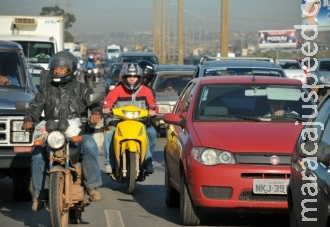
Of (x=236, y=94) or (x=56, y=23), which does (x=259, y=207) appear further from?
(x=56, y=23)

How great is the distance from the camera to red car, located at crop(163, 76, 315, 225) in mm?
9336

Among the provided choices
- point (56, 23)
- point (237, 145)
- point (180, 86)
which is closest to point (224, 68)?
point (180, 86)

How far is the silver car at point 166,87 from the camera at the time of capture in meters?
21.9

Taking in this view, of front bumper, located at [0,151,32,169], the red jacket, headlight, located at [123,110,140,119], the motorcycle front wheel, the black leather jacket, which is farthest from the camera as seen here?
the red jacket

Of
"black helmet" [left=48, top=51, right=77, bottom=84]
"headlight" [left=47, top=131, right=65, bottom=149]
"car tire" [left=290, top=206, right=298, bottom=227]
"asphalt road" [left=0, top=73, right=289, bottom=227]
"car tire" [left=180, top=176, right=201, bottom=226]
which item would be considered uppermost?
"black helmet" [left=48, top=51, right=77, bottom=84]

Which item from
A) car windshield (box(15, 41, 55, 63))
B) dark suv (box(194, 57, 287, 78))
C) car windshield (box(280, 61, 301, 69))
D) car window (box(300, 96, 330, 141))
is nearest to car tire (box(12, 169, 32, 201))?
car window (box(300, 96, 330, 141))

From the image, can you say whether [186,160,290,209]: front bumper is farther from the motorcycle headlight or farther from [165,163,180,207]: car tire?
the motorcycle headlight

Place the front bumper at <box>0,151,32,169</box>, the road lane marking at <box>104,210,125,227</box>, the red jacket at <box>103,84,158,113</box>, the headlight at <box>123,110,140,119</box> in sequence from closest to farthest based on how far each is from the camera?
1. the road lane marking at <box>104,210,125,227</box>
2. the front bumper at <box>0,151,32,169</box>
3. the headlight at <box>123,110,140,119</box>
4. the red jacket at <box>103,84,158,113</box>

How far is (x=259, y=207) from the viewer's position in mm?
9359

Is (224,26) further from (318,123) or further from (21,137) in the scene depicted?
(318,123)

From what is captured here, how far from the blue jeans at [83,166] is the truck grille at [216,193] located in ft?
3.49

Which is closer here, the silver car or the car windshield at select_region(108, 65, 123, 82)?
the silver car

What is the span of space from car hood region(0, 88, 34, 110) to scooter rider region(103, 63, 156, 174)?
1.26 meters

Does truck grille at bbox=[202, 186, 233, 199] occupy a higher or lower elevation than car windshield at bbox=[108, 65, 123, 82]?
higher
